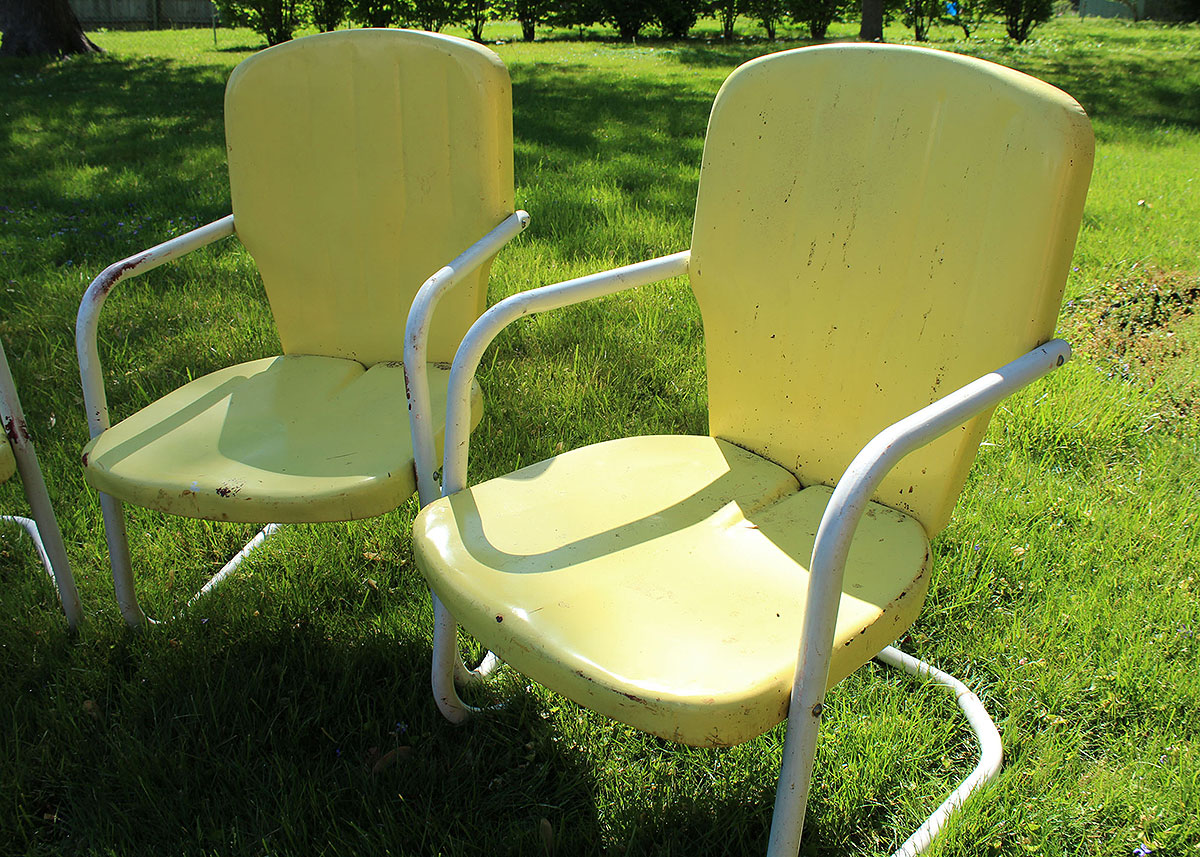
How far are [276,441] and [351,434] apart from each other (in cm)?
12

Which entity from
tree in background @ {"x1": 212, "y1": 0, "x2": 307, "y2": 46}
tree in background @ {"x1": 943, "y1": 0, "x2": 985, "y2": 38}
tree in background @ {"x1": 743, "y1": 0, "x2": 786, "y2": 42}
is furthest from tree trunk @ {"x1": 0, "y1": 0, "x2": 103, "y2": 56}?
tree in background @ {"x1": 943, "y1": 0, "x2": 985, "y2": 38}

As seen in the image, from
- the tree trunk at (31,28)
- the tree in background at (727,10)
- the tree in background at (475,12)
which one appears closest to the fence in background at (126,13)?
the tree in background at (475,12)

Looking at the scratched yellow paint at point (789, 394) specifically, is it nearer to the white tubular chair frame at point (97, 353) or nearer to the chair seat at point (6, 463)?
the white tubular chair frame at point (97, 353)

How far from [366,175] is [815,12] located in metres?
12.7

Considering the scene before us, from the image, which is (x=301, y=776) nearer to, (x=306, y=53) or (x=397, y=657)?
(x=397, y=657)

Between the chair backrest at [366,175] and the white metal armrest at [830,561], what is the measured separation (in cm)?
90

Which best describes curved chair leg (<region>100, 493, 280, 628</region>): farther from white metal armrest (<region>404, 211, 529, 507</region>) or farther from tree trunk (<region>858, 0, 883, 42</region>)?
tree trunk (<region>858, 0, 883, 42</region>)

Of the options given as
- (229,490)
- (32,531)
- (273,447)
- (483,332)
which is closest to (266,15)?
(32,531)

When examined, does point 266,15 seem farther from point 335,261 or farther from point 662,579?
point 662,579

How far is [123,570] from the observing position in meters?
1.73

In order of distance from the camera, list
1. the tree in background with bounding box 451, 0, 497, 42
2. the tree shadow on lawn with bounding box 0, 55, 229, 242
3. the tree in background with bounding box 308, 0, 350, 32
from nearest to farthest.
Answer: the tree shadow on lawn with bounding box 0, 55, 229, 242 → the tree in background with bounding box 308, 0, 350, 32 → the tree in background with bounding box 451, 0, 497, 42

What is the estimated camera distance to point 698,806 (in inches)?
59.1

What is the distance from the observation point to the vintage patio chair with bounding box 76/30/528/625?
4.78 ft

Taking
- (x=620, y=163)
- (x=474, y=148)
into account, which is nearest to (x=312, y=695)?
(x=474, y=148)
